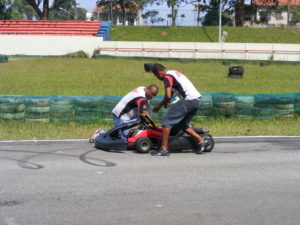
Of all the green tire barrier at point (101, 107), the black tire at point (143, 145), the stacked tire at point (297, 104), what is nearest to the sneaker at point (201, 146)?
the black tire at point (143, 145)

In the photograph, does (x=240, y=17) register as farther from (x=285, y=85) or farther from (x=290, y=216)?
(x=290, y=216)

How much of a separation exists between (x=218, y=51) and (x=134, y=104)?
3377 centimetres

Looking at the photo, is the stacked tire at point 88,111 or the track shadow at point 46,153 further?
the stacked tire at point 88,111

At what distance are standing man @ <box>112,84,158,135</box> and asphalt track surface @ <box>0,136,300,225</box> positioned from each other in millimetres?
664

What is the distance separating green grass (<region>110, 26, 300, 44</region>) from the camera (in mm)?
47188

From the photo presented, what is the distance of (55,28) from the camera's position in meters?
47.5

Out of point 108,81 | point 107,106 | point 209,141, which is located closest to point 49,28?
point 108,81

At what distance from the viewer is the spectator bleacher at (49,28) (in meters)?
46.4

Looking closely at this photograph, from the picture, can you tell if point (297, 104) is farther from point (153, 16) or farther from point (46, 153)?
point (153, 16)

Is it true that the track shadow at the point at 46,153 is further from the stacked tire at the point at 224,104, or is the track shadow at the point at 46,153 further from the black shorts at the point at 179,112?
the stacked tire at the point at 224,104

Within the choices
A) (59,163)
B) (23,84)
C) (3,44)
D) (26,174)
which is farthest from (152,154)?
(3,44)

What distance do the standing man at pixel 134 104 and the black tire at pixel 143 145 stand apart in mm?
423

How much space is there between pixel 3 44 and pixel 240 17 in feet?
76.6

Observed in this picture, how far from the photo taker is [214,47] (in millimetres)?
41750
